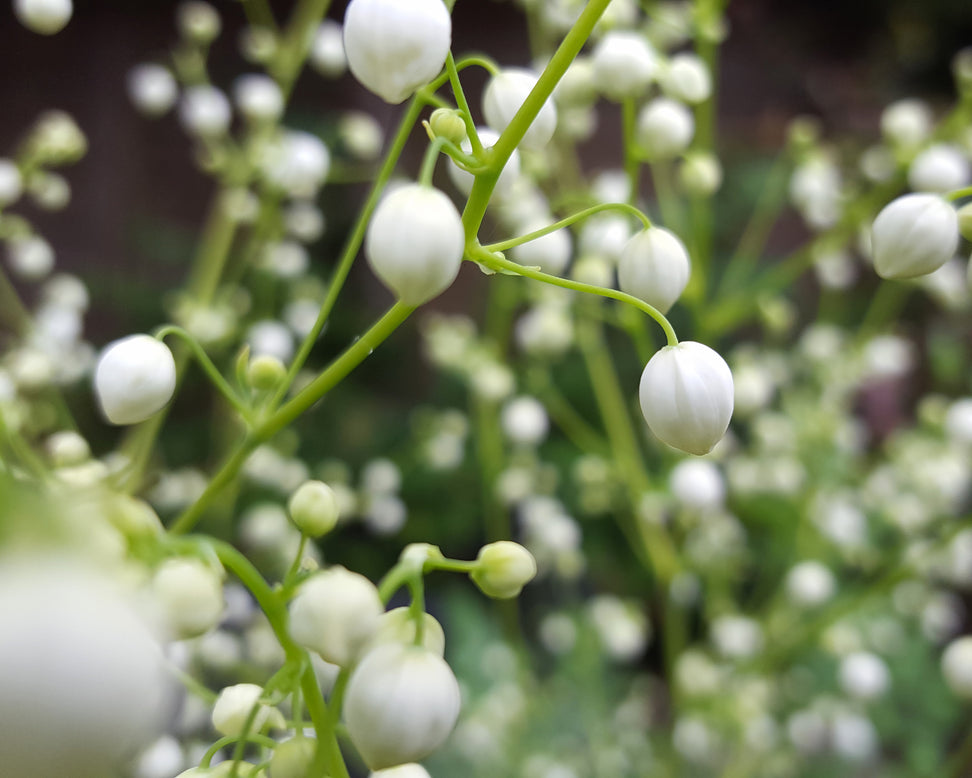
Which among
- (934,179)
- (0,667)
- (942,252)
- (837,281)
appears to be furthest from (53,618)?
(837,281)

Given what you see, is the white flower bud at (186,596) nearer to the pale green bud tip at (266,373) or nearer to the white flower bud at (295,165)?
the pale green bud tip at (266,373)

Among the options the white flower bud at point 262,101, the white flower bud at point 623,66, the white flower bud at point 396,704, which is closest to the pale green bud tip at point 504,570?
the white flower bud at point 396,704

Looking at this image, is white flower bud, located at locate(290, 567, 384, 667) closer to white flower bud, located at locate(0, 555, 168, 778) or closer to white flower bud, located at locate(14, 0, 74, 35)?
white flower bud, located at locate(0, 555, 168, 778)

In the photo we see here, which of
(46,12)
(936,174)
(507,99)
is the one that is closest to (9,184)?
(46,12)

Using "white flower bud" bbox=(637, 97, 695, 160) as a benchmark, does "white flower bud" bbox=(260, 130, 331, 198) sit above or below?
below

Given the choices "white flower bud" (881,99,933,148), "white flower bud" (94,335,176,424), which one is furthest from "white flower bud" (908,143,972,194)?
"white flower bud" (94,335,176,424)

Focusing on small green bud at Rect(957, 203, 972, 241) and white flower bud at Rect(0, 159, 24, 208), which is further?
white flower bud at Rect(0, 159, 24, 208)
